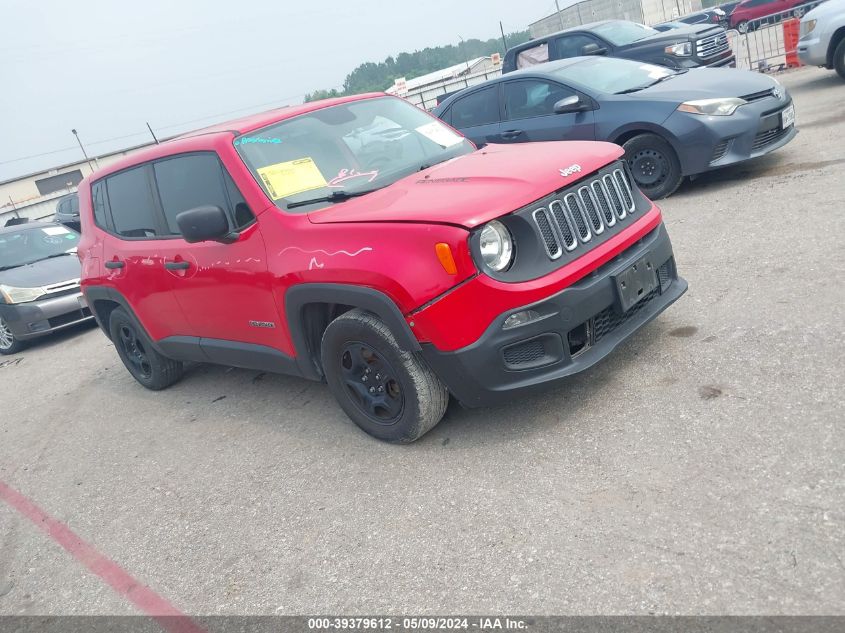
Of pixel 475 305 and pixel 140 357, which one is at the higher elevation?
pixel 475 305

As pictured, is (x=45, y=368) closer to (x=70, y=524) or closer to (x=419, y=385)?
(x=70, y=524)

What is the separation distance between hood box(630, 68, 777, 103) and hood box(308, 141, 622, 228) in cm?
326

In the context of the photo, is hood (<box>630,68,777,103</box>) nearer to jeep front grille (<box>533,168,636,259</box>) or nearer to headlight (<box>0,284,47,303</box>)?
jeep front grille (<box>533,168,636,259</box>)

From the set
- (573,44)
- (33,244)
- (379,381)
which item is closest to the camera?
(379,381)

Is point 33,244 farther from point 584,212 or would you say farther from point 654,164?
point 584,212

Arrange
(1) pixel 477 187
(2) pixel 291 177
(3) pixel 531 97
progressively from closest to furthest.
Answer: (1) pixel 477 187
(2) pixel 291 177
(3) pixel 531 97

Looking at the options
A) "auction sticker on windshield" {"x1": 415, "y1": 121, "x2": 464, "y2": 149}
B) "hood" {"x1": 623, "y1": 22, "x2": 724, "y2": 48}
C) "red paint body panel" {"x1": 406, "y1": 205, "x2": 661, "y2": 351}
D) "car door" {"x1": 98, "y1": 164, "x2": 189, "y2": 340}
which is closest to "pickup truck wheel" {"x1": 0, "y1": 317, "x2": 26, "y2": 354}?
"car door" {"x1": 98, "y1": 164, "x2": 189, "y2": 340}

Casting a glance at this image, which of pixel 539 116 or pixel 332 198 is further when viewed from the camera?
pixel 539 116

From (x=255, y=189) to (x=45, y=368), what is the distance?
205 inches

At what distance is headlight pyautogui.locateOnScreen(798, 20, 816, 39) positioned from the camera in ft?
33.3

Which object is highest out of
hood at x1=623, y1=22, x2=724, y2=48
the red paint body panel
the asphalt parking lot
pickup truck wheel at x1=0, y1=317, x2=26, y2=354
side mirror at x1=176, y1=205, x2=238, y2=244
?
side mirror at x1=176, y1=205, x2=238, y2=244

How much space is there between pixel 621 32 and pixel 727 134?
21.8 ft

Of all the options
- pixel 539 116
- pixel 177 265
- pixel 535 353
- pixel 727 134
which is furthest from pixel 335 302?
pixel 539 116

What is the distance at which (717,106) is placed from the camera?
641 cm
